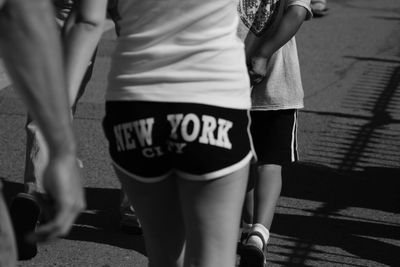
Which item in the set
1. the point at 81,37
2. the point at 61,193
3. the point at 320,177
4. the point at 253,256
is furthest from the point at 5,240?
the point at 320,177

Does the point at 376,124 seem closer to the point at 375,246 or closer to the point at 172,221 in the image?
the point at 375,246

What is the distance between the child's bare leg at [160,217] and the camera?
2807 mm

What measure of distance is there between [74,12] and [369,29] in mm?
12143

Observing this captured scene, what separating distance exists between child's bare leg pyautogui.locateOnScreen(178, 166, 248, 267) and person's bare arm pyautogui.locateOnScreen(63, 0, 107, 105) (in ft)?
1.47

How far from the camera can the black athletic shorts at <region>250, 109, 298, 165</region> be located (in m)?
4.43

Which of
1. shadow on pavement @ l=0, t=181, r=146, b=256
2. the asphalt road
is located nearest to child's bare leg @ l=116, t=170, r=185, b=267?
the asphalt road

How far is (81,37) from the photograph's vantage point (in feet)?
8.52

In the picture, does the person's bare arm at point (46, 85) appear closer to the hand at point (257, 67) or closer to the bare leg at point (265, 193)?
the hand at point (257, 67)

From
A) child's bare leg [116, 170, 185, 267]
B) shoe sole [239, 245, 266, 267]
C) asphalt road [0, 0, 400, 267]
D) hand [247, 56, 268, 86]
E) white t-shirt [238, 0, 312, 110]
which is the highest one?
child's bare leg [116, 170, 185, 267]

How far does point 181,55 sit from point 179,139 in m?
0.24

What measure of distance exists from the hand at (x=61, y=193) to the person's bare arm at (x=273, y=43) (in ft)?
7.36

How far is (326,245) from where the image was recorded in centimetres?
493

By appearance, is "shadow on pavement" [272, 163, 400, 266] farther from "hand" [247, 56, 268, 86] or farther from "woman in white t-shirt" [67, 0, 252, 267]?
"woman in white t-shirt" [67, 0, 252, 267]

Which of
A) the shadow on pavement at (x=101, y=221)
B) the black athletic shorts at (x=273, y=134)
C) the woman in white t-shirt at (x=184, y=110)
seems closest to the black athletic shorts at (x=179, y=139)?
the woman in white t-shirt at (x=184, y=110)
